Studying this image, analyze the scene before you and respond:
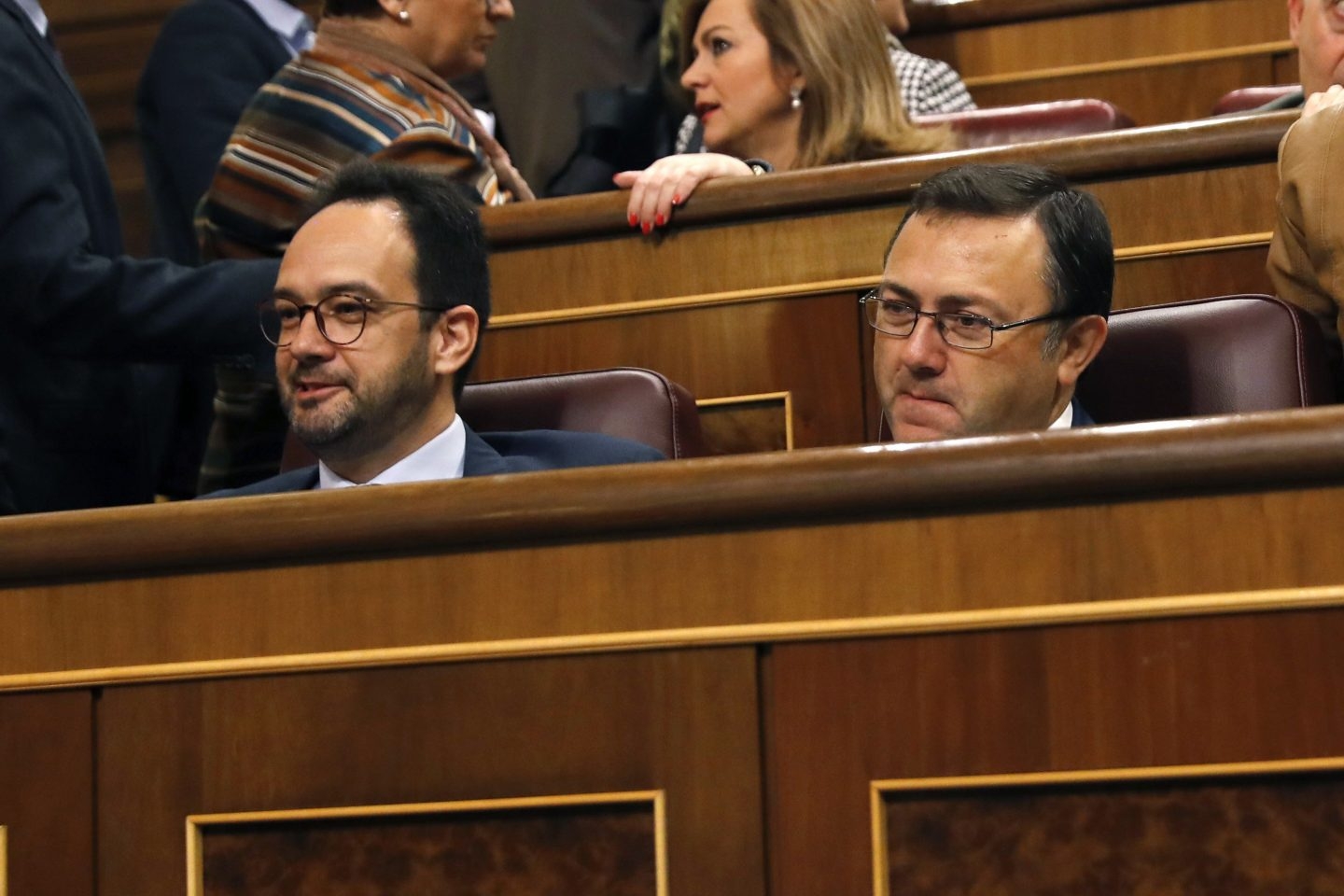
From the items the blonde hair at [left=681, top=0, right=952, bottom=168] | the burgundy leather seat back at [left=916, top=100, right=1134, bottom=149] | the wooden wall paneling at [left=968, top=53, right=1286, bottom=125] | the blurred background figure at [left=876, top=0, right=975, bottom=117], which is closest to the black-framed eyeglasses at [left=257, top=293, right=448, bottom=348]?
the blonde hair at [left=681, top=0, right=952, bottom=168]

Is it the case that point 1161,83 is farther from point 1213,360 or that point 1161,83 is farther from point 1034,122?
point 1213,360

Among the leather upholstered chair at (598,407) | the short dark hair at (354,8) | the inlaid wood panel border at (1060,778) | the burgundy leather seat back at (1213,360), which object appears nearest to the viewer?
the inlaid wood panel border at (1060,778)

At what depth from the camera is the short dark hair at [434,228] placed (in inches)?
44.0

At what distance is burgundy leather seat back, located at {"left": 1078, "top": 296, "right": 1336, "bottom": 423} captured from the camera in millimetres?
976

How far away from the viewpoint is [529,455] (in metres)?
1.05

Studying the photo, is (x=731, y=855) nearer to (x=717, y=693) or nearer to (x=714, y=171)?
(x=717, y=693)

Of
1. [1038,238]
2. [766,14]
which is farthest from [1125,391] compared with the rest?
[766,14]

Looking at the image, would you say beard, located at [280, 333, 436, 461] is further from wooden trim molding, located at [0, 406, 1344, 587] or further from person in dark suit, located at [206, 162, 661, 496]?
wooden trim molding, located at [0, 406, 1344, 587]

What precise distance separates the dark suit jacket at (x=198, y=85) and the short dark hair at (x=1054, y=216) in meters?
0.70

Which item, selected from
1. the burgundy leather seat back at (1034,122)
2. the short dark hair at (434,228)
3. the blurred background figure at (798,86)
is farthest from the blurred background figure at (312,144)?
the burgundy leather seat back at (1034,122)

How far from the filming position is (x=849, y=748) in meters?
0.66

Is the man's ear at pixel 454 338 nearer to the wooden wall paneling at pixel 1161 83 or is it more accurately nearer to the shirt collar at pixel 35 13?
the shirt collar at pixel 35 13

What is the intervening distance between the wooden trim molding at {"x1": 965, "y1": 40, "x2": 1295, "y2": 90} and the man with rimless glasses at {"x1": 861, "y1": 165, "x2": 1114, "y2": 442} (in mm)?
871

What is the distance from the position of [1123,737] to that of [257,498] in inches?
13.1
